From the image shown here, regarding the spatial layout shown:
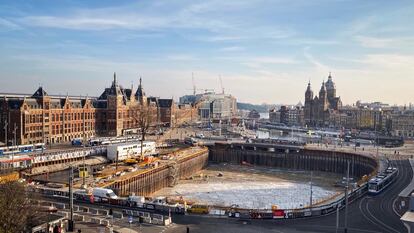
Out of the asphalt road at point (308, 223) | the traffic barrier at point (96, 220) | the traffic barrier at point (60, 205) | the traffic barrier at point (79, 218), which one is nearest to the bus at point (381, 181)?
the asphalt road at point (308, 223)

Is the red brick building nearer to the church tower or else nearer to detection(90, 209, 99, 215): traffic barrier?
the church tower

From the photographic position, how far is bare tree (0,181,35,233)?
28.8 metres

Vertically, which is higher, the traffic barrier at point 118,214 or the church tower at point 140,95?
the church tower at point 140,95

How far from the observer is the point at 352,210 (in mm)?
49000

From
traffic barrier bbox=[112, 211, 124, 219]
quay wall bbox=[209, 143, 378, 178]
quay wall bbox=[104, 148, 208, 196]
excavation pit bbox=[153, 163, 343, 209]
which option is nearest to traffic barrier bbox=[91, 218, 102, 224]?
traffic barrier bbox=[112, 211, 124, 219]

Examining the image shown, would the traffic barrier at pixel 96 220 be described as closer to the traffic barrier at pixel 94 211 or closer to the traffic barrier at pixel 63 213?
the traffic barrier at pixel 63 213

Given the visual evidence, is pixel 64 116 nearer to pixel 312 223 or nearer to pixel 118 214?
pixel 118 214

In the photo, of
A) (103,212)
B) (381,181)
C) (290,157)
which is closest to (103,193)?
(103,212)

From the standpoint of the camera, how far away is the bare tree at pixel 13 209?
2881 cm

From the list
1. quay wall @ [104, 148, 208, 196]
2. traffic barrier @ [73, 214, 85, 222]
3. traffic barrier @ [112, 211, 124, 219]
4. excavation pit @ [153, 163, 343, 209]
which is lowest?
excavation pit @ [153, 163, 343, 209]

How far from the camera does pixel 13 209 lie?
29.8 m

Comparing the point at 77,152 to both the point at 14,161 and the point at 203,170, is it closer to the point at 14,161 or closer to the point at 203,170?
the point at 14,161

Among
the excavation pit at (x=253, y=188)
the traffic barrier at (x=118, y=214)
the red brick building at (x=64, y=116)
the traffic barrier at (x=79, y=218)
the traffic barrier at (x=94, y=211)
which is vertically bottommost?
the excavation pit at (x=253, y=188)

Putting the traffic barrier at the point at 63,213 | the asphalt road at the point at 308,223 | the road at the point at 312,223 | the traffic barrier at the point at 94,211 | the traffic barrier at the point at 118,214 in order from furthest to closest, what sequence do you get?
the traffic barrier at the point at 94,211 → the traffic barrier at the point at 118,214 → the road at the point at 312,223 → the asphalt road at the point at 308,223 → the traffic barrier at the point at 63,213
